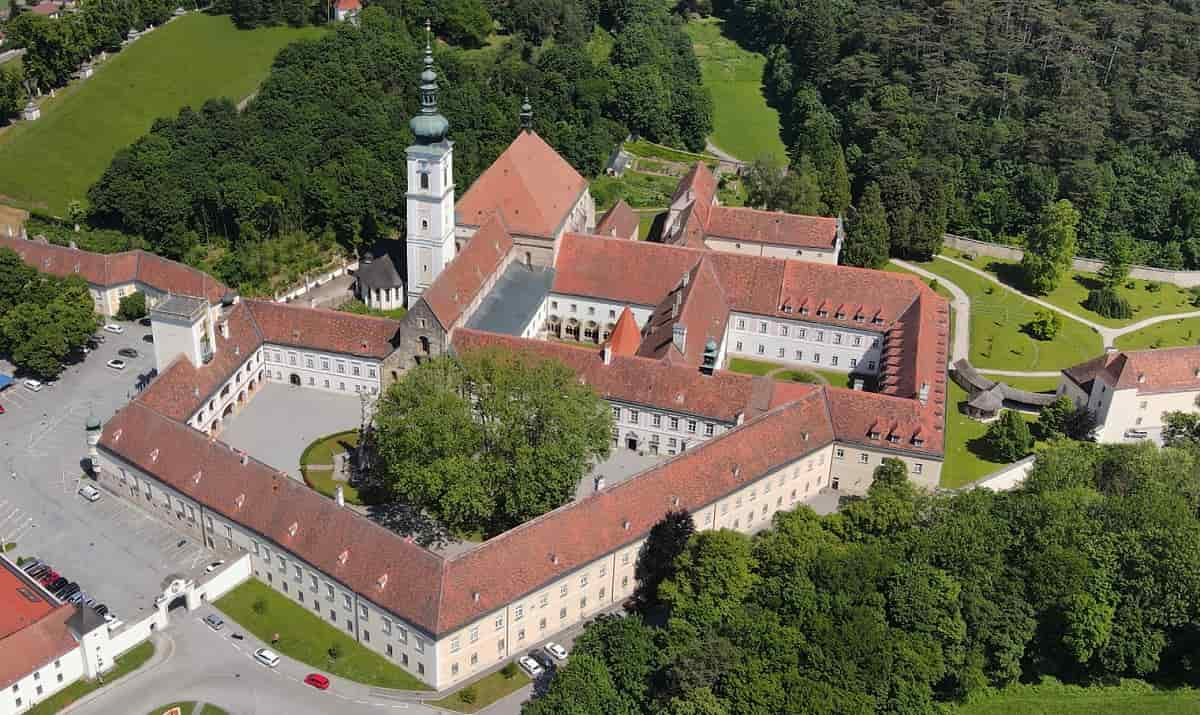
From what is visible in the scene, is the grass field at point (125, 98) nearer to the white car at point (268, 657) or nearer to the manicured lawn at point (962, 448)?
the white car at point (268, 657)

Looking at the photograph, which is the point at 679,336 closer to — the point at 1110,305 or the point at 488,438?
the point at 488,438

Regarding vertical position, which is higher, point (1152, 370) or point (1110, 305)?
point (1152, 370)

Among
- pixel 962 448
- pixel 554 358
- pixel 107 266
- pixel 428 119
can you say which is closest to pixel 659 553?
pixel 554 358

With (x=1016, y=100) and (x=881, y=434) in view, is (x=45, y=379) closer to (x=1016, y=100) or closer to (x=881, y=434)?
(x=881, y=434)

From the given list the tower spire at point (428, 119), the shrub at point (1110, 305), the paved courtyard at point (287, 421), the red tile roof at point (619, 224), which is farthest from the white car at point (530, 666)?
the shrub at point (1110, 305)

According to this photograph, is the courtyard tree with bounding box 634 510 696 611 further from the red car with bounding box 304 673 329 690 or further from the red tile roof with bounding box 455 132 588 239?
the red tile roof with bounding box 455 132 588 239

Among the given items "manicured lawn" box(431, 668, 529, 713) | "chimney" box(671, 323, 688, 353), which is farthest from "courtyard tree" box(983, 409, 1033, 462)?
"manicured lawn" box(431, 668, 529, 713)
